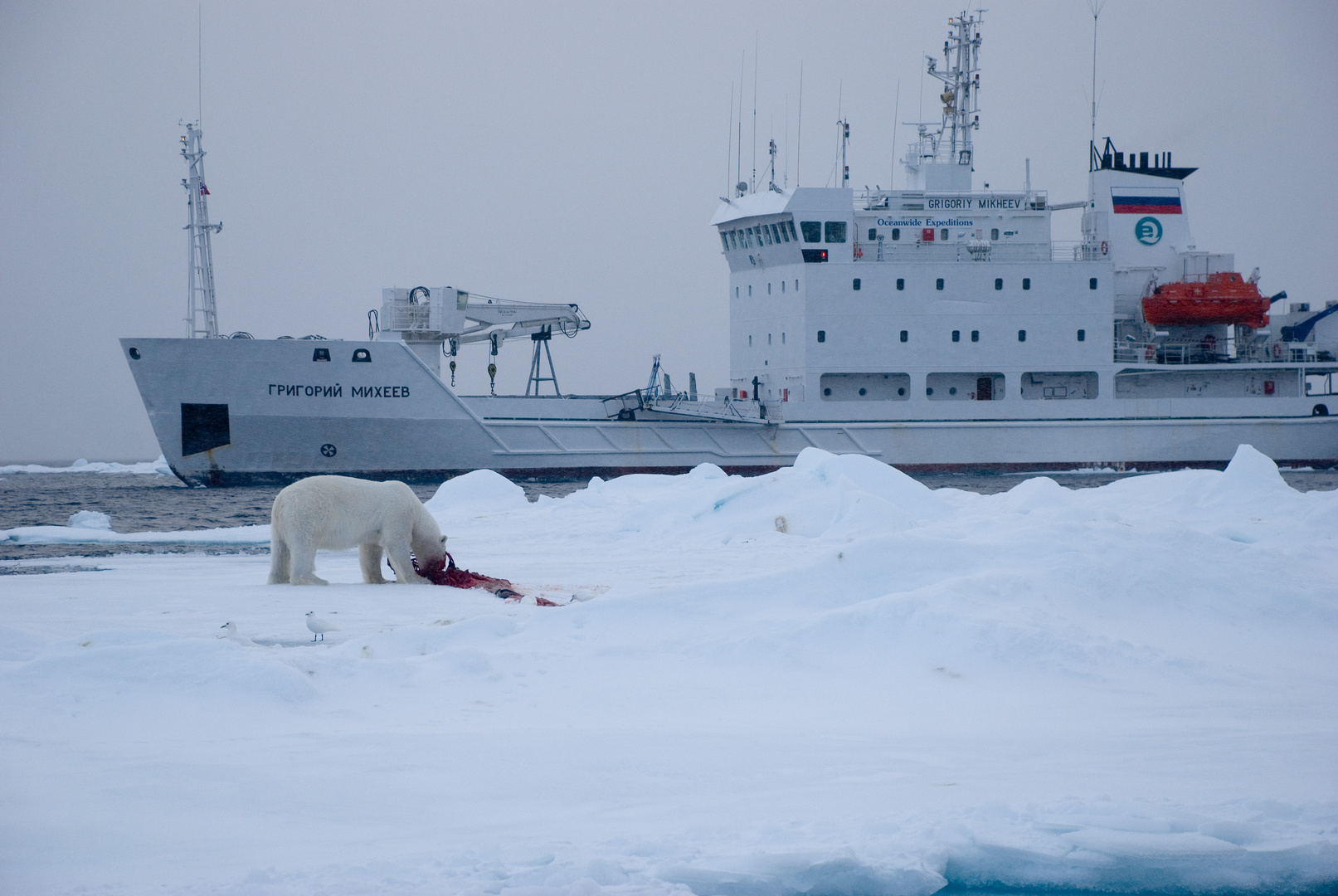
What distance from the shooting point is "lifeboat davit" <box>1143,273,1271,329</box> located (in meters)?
26.7

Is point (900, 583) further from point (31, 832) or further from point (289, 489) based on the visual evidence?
point (31, 832)

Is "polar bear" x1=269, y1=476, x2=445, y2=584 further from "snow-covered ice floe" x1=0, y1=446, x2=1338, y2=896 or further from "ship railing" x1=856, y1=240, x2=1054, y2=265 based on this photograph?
"ship railing" x1=856, y1=240, x2=1054, y2=265

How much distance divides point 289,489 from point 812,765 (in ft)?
14.9

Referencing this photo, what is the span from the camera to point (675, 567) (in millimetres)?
8656

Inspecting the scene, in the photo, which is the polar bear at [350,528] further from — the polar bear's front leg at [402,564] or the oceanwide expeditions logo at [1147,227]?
the oceanwide expeditions logo at [1147,227]

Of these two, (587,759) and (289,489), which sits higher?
(289,489)

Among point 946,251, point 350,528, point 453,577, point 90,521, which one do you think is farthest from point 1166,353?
point 350,528

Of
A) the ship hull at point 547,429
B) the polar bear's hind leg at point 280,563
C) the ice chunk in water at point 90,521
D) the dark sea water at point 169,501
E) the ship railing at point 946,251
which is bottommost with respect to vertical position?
the dark sea water at point 169,501

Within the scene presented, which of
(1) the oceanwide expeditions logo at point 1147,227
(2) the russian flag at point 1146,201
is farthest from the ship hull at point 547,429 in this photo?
(2) the russian flag at point 1146,201

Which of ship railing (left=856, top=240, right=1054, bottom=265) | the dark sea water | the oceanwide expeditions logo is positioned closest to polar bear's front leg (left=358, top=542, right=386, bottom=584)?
the dark sea water

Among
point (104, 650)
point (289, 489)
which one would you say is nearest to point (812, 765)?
point (104, 650)

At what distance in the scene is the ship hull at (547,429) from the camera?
23.3 m

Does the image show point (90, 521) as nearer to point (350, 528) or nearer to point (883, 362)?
point (350, 528)

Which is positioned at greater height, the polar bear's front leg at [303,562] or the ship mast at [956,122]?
the ship mast at [956,122]
